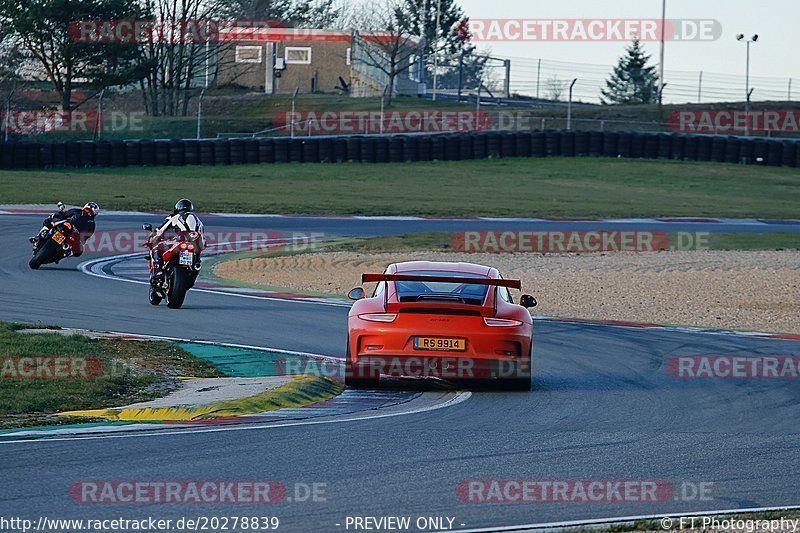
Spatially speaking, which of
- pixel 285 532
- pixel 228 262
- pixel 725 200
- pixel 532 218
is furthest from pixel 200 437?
pixel 725 200

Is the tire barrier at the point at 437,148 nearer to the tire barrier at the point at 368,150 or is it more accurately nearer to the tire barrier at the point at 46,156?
the tire barrier at the point at 368,150

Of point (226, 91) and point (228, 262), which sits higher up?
point (226, 91)

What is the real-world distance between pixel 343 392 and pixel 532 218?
2206cm

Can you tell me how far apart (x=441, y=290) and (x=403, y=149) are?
31.5 meters

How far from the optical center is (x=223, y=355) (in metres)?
12.5

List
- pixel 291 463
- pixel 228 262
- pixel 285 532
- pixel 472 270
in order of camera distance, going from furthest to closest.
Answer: pixel 228 262
pixel 472 270
pixel 291 463
pixel 285 532

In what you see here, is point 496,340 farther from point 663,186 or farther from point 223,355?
point 663,186

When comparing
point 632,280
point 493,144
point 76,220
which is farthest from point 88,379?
point 493,144

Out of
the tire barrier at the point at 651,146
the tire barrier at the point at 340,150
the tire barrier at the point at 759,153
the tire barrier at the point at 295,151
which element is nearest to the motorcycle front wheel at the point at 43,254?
the tire barrier at the point at 295,151

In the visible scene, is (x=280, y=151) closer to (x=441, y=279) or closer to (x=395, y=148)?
(x=395, y=148)

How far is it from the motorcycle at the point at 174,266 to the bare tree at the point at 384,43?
43.2m

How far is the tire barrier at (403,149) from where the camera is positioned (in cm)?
3784

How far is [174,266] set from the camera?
52.1 feet

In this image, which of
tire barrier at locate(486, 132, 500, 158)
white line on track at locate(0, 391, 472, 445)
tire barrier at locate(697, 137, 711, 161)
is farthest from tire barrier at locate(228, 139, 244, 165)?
white line on track at locate(0, 391, 472, 445)
